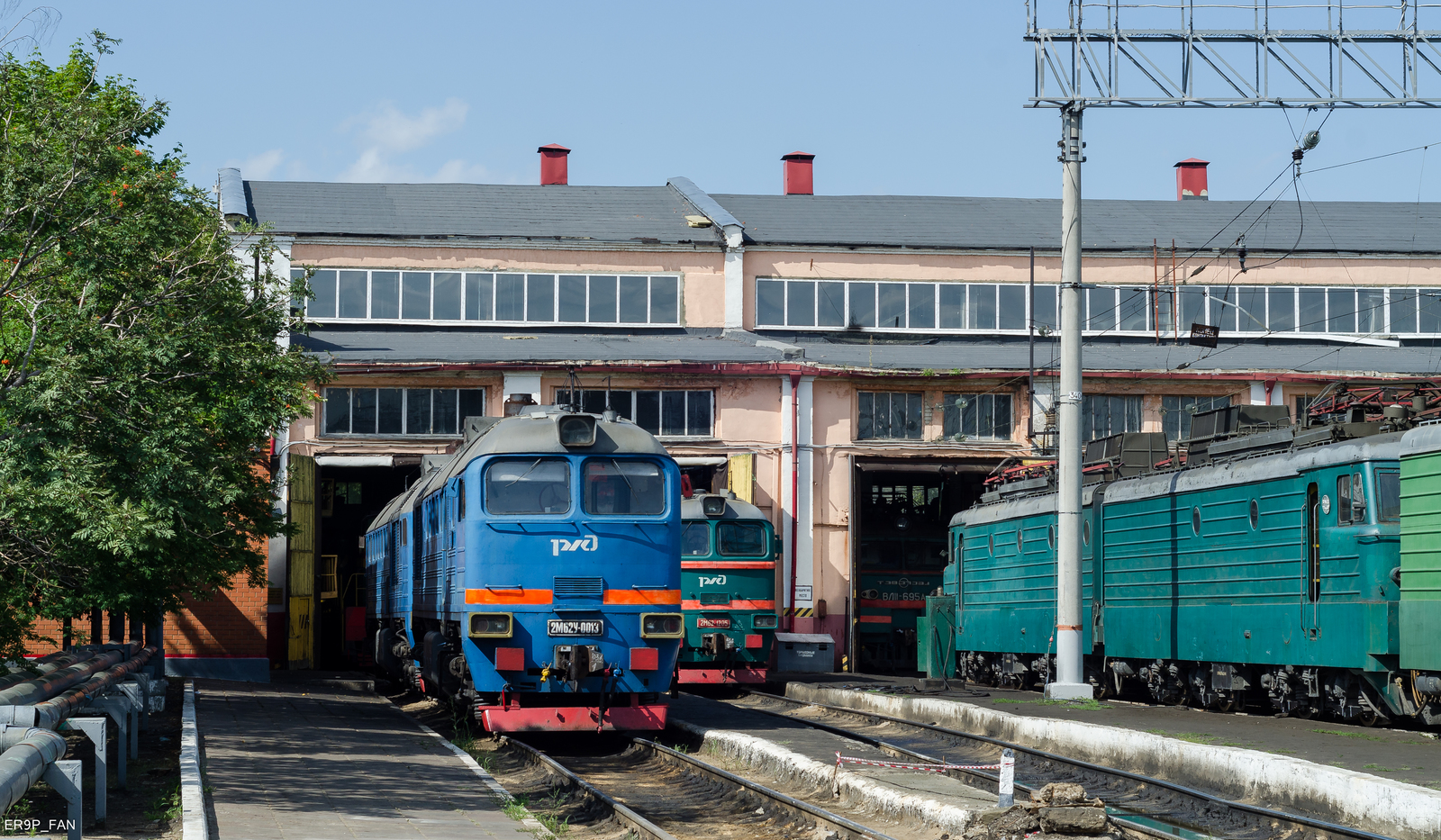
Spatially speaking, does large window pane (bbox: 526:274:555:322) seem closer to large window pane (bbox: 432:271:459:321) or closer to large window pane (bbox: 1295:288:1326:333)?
large window pane (bbox: 432:271:459:321)

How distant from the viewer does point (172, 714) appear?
20.6 meters

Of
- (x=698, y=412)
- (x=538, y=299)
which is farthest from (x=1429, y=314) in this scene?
(x=538, y=299)

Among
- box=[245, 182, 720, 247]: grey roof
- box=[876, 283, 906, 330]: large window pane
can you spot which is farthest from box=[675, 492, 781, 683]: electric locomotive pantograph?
box=[245, 182, 720, 247]: grey roof

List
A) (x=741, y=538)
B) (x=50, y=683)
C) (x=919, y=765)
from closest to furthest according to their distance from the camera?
(x=50, y=683), (x=919, y=765), (x=741, y=538)

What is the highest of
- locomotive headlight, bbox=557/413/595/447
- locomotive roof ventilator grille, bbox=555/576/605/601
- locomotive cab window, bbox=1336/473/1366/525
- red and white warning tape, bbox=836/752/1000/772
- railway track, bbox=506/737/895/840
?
locomotive headlight, bbox=557/413/595/447

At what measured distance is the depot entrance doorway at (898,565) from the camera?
3591 cm

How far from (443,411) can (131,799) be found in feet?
66.6

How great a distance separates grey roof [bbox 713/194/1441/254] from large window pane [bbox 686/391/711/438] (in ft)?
15.7

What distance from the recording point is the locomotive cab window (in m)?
15.6

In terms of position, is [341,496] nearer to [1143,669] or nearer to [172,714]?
[172,714]

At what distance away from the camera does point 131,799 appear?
1257 centimetres

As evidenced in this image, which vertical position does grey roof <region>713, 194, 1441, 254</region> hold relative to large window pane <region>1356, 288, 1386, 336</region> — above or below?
above

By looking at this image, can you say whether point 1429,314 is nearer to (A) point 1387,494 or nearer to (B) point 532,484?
(A) point 1387,494

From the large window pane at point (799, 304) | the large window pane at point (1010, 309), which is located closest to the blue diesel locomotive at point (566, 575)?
the large window pane at point (799, 304)
